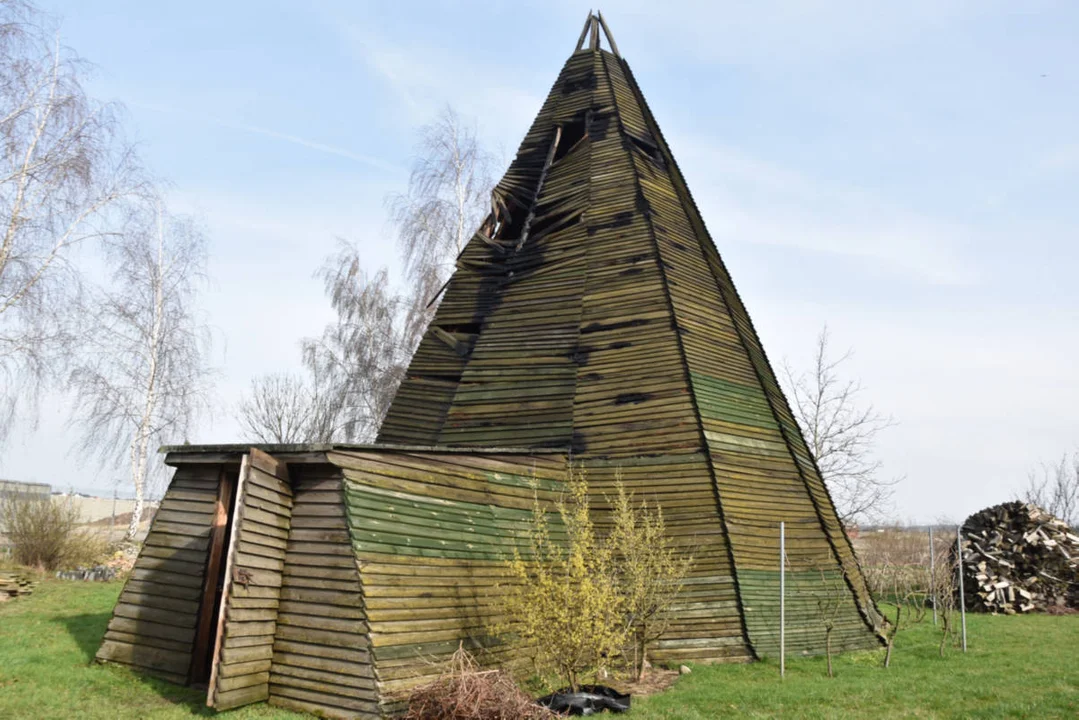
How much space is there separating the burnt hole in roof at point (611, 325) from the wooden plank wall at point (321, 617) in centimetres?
713

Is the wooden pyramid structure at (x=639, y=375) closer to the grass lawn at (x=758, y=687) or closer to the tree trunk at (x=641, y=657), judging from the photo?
the tree trunk at (x=641, y=657)

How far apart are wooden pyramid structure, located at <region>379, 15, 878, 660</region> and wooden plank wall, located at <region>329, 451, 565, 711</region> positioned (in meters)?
2.77

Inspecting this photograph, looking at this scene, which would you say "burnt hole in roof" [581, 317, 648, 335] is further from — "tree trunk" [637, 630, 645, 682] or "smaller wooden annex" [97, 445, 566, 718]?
"tree trunk" [637, 630, 645, 682]

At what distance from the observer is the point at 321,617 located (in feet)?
31.7

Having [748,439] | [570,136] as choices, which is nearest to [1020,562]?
[748,439]

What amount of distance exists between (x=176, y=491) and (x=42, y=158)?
11386 millimetres

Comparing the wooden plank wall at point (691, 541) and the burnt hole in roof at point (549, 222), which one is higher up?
the burnt hole in roof at point (549, 222)

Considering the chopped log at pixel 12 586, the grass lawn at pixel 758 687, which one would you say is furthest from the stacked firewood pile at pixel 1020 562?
the chopped log at pixel 12 586

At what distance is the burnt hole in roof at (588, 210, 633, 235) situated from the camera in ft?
57.6

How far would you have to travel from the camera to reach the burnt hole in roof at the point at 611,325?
15779 millimetres

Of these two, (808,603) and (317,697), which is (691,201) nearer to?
(808,603)

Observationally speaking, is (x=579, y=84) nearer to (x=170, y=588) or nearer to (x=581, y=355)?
(x=581, y=355)

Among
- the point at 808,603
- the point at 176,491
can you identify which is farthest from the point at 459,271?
the point at 808,603

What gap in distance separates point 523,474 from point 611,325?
13.6 feet
